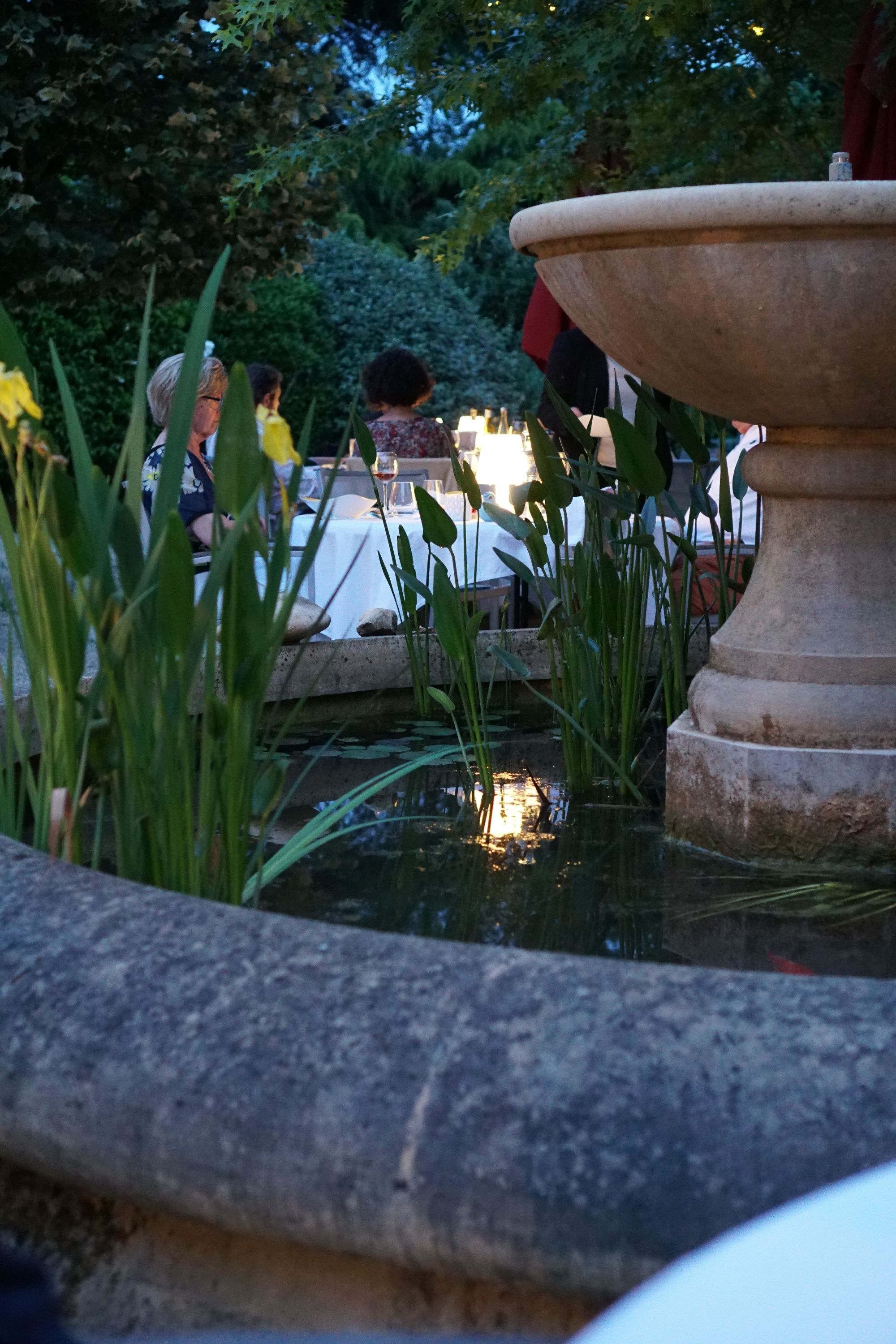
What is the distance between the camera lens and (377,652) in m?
2.91

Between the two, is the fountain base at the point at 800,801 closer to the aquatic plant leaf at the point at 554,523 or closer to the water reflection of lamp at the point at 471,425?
the aquatic plant leaf at the point at 554,523

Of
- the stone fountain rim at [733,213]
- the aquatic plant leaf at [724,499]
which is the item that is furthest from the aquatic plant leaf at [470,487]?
the stone fountain rim at [733,213]

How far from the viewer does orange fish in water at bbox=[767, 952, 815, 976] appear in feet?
5.12

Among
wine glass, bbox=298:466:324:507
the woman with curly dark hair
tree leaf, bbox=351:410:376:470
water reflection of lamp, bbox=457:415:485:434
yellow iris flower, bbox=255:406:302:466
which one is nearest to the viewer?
yellow iris flower, bbox=255:406:302:466

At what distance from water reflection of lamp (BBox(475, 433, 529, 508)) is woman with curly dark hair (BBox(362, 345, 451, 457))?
0.80 meters

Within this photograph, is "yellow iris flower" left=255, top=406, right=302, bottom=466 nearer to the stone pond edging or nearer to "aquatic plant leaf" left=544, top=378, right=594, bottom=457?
the stone pond edging

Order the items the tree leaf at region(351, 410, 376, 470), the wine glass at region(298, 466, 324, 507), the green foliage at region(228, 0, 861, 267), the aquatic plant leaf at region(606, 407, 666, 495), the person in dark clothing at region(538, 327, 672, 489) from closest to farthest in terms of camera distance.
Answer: the aquatic plant leaf at region(606, 407, 666, 495)
the tree leaf at region(351, 410, 376, 470)
the wine glass at region(298, 466, 324, 507)
the person in dark clothing at region(538, 327, 672, 489)
the green foliage at region(228, 0, 861, 267)

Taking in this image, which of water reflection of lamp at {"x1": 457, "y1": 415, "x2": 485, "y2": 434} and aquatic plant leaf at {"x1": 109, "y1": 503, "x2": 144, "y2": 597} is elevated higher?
water reflection of lamp at {"x1": 457, "y1": 415, "x2": 485, "y2": 434}

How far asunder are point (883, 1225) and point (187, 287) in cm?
1000

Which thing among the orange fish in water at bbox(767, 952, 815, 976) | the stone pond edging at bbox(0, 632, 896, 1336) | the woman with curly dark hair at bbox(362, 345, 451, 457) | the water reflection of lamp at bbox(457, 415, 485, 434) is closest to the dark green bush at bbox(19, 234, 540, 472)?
the water reflection of lamp at bbox(457, 415, 485, 434)

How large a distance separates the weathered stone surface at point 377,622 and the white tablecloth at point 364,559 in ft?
2.47

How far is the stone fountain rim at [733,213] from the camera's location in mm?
1646

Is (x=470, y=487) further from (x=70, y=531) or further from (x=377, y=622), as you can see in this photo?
(x=70, y=531)

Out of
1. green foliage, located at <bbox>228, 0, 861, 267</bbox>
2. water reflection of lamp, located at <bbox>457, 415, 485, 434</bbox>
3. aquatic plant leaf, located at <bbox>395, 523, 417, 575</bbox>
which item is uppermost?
green foliage, located at <bbox>228, 0, 861, 267</bbox>
